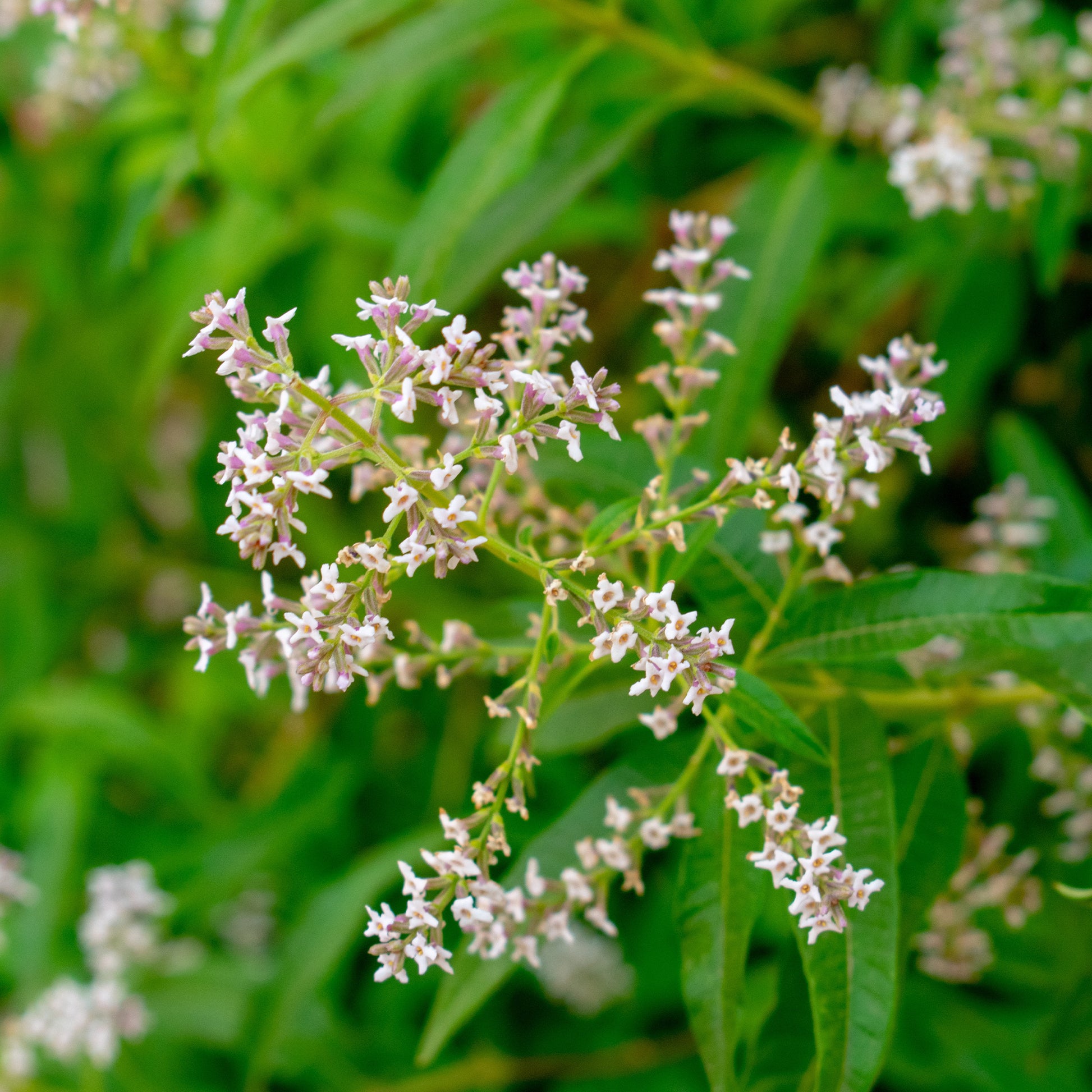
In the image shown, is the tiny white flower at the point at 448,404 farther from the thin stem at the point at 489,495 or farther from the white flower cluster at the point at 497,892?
the white flower cluster at the point at 497,892

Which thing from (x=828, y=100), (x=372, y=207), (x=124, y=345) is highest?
(x=828, y=100)

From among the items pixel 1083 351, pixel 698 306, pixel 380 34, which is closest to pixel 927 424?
pixel 1083 351

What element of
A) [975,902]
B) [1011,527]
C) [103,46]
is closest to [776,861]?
[975,902]

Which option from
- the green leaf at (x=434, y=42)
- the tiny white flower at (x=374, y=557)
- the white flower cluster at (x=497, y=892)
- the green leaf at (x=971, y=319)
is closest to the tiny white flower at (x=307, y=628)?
the tiny white flower at (x=374, y=557)

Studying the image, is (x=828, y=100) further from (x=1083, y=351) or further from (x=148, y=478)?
(x=148, y=478)

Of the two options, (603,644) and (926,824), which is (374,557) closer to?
(603,644)

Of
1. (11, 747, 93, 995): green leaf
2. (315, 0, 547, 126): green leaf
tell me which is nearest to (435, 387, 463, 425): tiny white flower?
(315, 0, 547, 126): green leaf
